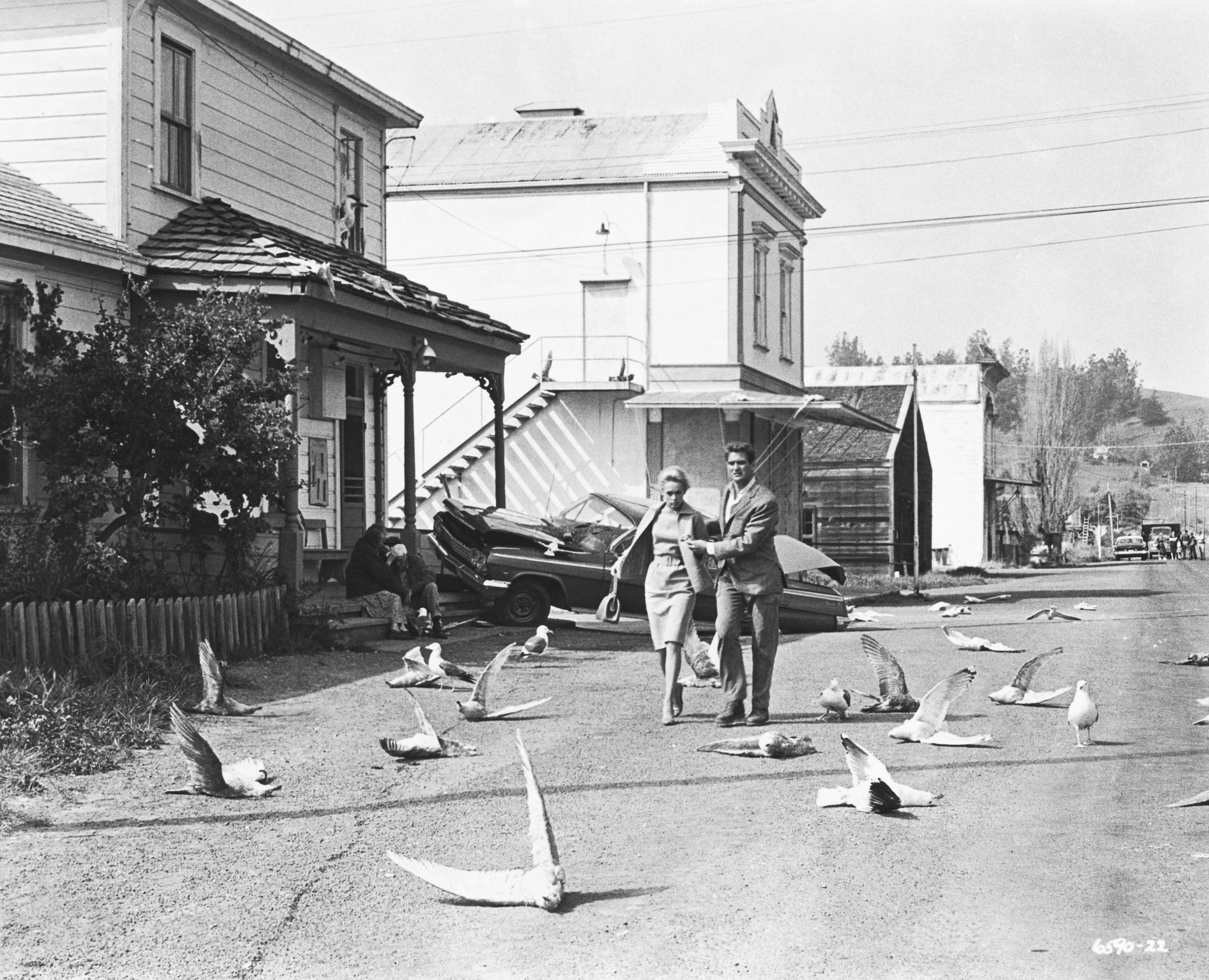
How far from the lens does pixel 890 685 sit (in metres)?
11.4

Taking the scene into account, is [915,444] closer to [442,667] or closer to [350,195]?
[350,195]

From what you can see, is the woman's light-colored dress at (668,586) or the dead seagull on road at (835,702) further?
the woman's light-colored dress at (668,586)

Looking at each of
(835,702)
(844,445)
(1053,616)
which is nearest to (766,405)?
(1053,616)

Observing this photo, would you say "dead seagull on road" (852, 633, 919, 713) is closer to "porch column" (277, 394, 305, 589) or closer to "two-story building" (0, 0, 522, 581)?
"two-story building" (0, 0, 522, 581)

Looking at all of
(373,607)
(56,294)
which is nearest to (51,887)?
(56,294)

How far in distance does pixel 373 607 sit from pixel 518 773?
27.4ft

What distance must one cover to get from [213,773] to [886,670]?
5.36 metres

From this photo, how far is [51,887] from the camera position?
635 cm

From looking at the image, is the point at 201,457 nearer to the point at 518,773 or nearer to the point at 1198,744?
the point at 518,773

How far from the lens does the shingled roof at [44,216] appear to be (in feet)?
48.6

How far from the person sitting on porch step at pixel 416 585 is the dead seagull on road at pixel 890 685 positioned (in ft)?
23.6

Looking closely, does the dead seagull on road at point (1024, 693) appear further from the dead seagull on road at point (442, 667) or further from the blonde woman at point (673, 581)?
the dead seagull on road at point (442, 667)

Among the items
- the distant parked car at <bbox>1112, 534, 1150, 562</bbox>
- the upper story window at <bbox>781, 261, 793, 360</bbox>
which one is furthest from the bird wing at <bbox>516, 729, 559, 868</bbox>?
the distant parked car at <bbox>1112, 534, 1150, 562</bbox>

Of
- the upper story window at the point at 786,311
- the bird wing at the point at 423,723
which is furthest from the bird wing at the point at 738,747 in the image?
the upper story window at the point at 786,311
